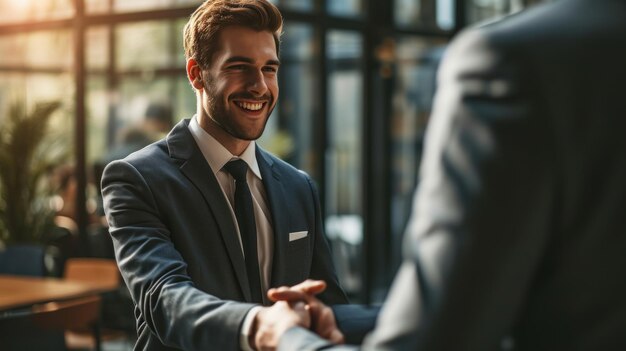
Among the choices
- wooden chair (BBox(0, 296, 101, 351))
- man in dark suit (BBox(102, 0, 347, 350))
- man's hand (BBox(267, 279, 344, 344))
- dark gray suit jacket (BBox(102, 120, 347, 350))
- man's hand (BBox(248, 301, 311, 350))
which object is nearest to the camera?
man's hand (BBox(248, 301, 311, 350))

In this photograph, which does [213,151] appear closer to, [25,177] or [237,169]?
[237,169]

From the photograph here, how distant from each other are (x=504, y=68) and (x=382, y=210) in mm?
7701

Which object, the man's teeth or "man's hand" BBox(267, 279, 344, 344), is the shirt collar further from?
"man's hand" BBox(267, 279, 344, 344)

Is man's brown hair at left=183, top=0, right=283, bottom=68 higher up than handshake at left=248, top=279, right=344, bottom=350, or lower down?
higher up

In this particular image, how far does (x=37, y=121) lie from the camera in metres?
7.55

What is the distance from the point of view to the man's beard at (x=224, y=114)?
7.14ft

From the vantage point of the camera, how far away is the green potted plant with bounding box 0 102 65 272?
291 inches

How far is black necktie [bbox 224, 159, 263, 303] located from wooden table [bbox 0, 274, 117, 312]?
129 inches

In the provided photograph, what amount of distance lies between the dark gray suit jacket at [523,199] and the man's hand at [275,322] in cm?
38

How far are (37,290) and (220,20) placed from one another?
Result: 3.93m

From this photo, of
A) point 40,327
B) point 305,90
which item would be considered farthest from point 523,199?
point 305,90

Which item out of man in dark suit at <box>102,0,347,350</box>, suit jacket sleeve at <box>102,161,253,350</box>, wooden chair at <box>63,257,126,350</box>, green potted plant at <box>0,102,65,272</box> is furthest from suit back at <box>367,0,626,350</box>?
green potted plant at <box>0,102,65,272</box>

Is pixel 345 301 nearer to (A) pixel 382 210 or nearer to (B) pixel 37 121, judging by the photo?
(B) pixel 37 121

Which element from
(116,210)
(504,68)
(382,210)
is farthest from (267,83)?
(382,210)
